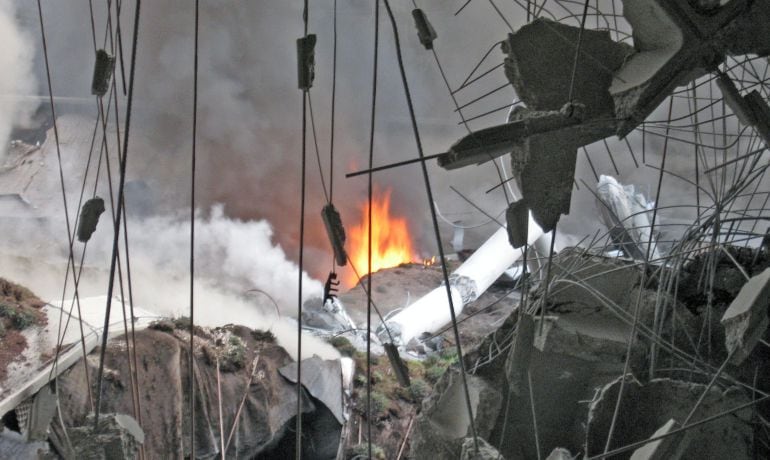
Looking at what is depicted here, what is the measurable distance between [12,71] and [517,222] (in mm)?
9035

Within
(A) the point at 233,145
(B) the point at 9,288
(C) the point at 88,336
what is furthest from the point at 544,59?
(A) the point at 233,145

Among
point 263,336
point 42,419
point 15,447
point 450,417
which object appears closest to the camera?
point 42,419

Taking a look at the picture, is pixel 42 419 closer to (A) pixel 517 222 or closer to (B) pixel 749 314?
(A) pixel 517 222

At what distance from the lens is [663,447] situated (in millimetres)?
1635

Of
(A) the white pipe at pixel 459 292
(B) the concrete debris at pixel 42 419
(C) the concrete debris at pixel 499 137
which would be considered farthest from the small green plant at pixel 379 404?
(C) the concrete debris at pixel 499 137

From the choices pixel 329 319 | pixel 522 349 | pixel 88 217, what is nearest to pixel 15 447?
pixel 88 217

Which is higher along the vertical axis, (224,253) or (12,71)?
(12,71)

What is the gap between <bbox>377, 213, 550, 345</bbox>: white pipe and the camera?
883cm

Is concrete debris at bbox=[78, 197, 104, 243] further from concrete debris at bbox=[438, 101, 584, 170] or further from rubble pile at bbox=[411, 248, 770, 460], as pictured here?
rubble pile at bbox=[411, 248, 770, 460]

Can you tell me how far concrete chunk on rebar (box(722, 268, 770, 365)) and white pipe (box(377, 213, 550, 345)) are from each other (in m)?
6.97

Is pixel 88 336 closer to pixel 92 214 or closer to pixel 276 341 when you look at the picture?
pixel 276 341

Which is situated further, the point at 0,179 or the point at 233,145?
the point at 233,145

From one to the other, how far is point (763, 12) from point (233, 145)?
1088cm

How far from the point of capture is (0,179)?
29.6 feet
